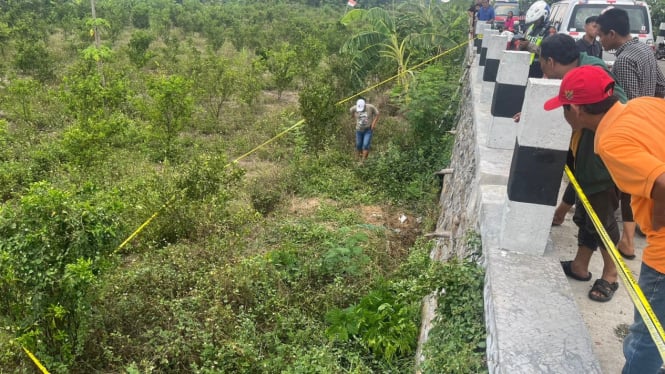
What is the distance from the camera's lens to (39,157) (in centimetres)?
767

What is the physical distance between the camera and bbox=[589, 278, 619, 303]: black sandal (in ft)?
9.28

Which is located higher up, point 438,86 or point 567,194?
point 567,194

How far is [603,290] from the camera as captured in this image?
284cm

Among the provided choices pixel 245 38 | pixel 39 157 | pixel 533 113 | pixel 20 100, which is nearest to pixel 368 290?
pixel 533 113

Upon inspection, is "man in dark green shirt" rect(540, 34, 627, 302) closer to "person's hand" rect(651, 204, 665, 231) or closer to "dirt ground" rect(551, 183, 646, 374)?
"dirt ground" rect(551, 183, 646, 374)

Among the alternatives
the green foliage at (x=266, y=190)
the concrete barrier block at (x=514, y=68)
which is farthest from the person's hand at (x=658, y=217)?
the green foliage at (x=266, y=190)

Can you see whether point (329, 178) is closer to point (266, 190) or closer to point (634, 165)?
point (266, 190)

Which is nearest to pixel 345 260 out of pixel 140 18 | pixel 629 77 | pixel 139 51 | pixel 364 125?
pixel 629 77

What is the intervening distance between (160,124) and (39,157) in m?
1.93

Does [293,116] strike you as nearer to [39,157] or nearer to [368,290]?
[39,157]

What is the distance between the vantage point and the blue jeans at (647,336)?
6.68ft

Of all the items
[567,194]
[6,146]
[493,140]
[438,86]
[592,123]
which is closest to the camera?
[592,123]

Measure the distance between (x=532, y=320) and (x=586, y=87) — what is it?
110 centimetres

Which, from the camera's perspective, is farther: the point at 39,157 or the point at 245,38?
the point at 245,38
